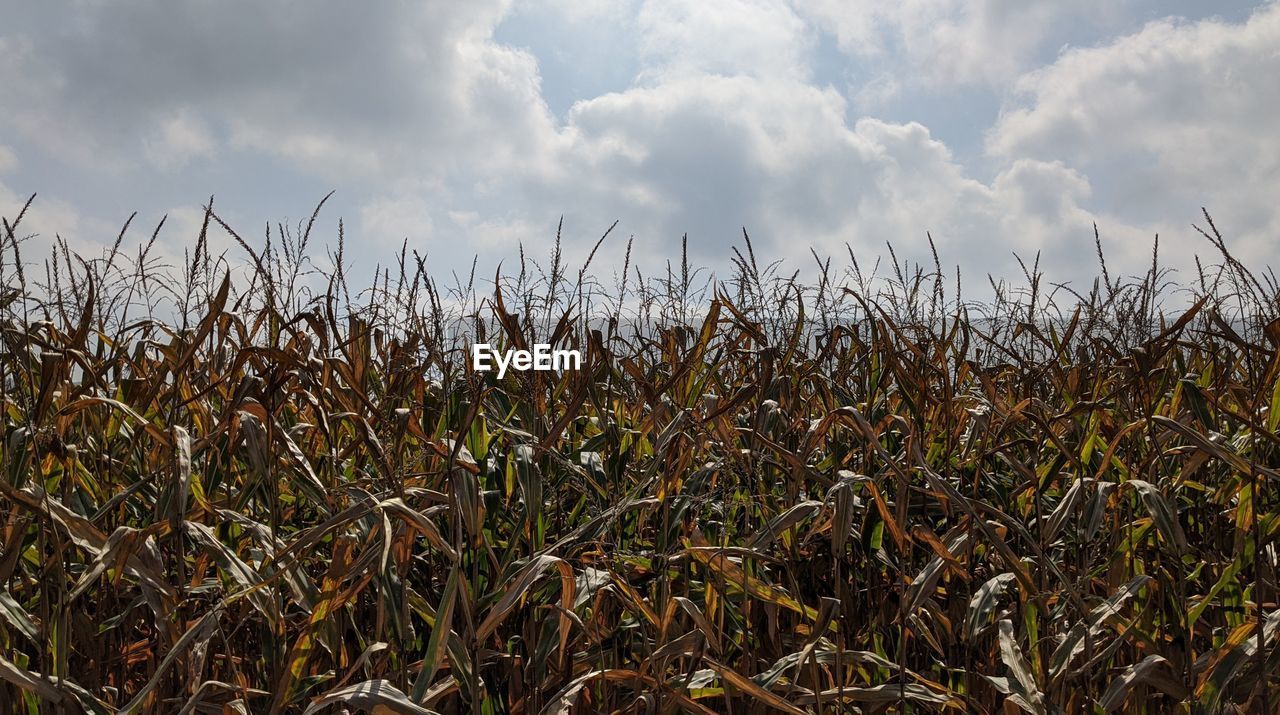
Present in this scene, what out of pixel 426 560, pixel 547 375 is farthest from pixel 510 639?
pixel 547 375

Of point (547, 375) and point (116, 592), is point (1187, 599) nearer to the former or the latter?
point (547, 375)

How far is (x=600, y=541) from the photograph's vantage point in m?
2.13

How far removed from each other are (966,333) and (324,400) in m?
2.05

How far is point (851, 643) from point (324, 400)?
5.21 feet

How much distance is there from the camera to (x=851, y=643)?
2303 millimetres

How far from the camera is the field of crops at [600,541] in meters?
1.71

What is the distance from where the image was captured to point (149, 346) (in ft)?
9.43

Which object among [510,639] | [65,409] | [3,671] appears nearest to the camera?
[3,671]

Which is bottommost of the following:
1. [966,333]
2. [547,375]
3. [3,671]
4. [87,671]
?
[87,671]

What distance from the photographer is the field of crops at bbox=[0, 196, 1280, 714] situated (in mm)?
1712

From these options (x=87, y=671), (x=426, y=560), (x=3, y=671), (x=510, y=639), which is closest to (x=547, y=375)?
(x=426, y=560)

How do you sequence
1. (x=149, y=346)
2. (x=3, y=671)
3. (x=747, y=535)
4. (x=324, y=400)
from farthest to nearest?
(x=149, y=346) → (x=324, y=400) → (x=747, y=535) → (x=3, y=671)

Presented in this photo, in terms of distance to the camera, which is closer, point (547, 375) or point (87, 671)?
point (87, 671)

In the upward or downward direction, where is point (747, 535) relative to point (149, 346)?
downward
